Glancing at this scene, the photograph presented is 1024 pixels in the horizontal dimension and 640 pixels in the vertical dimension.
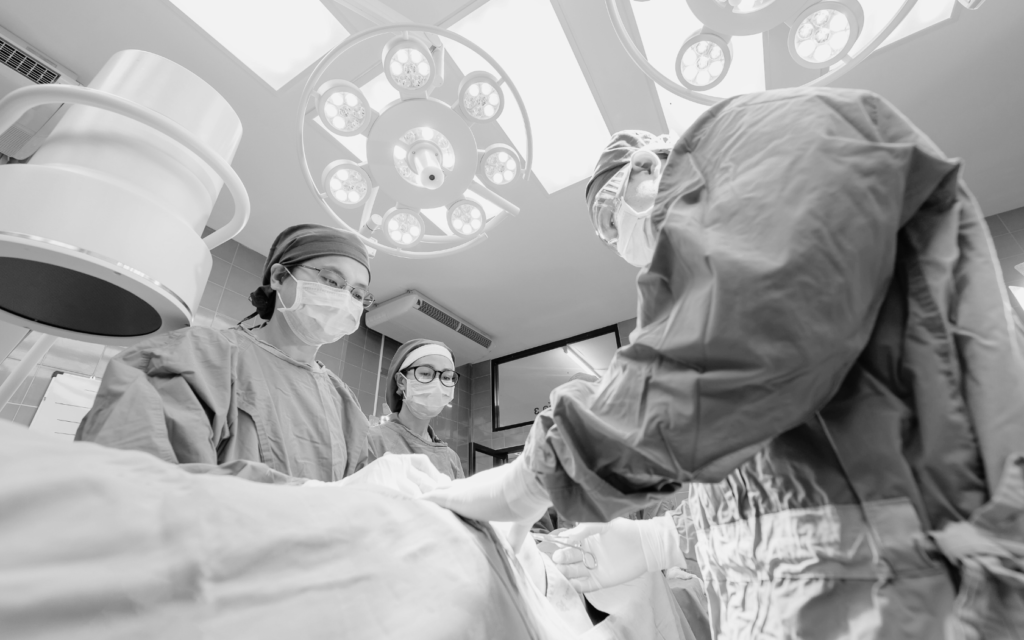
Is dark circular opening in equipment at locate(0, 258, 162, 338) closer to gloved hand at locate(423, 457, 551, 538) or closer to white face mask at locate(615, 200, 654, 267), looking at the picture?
gloved hand at locate(423, 457, 551, 538)

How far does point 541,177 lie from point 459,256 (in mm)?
955

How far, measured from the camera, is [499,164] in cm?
165

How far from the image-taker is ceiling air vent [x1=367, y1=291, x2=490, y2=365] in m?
3.86

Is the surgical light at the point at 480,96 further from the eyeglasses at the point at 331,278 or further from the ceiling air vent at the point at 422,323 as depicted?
the ceiling air vent at the point at 422,323

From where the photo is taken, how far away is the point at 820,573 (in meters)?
0.62

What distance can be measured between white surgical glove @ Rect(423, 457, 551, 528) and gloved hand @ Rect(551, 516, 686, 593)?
501 mm

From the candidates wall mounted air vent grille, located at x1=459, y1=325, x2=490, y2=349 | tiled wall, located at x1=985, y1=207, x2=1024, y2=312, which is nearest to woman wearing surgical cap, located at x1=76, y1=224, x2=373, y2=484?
wall mounted air vent grille, located at x1=459, y1=325, x2=490, y2=349

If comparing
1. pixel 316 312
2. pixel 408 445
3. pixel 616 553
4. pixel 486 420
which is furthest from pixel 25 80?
pixel 486 420

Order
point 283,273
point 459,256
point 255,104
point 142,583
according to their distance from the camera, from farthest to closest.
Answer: point 459,256 → point 255,104 → point 283,273 → point 142,583

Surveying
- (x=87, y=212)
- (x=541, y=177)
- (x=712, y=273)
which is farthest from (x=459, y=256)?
(x=712, y=273)

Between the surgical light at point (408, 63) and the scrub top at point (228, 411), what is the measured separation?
892mm

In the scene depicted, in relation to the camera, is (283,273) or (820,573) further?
(283,273)

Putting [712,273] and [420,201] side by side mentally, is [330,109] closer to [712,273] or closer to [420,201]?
[420,201]

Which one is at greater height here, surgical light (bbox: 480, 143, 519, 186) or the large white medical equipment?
surgical light (bbox: 480, 143, 519, 186)
